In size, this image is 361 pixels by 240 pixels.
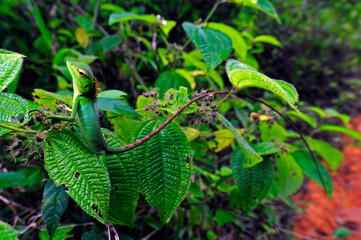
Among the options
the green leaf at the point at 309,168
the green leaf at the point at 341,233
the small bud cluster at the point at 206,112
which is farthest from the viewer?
the green leaf at the point at 341,233

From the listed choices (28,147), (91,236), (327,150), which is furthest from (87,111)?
(327,150)

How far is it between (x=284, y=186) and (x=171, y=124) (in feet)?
2.75

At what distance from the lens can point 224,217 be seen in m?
1.37

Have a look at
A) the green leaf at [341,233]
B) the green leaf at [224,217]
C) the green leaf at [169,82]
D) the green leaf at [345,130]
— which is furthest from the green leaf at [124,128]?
the green leaf at [341,233]

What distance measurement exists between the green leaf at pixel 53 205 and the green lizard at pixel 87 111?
0.18 m

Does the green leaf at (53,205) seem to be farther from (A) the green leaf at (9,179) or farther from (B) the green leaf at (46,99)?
(A) the green leaf at (9,179)

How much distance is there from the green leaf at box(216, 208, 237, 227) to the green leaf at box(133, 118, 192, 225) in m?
0.82

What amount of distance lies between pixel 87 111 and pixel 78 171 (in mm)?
160

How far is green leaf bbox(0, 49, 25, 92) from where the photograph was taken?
542mm

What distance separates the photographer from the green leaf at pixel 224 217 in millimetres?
1348

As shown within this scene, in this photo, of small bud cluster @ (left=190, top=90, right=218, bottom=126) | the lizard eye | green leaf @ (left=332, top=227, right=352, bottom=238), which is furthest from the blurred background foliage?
green leaf @ (left=332, top=227, right=352, bottom=238)

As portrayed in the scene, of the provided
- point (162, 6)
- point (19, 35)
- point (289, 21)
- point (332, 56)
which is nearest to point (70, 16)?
point (19, 35)

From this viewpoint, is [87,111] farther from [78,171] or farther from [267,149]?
[267,149]

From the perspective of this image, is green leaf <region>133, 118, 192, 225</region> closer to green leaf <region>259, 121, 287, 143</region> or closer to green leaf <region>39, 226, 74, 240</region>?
green leaf <region>39, 226, 74, 240</region>
